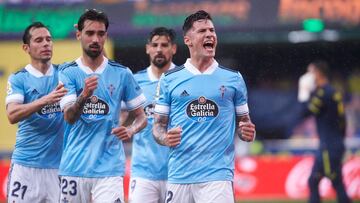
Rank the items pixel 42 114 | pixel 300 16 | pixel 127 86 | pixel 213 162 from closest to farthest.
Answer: pixel 213 162 < pixel 127 86 < pixel 42 114 < pixel 300 16

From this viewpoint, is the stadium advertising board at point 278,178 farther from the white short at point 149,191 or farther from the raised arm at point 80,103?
the raised arm at point 80,103

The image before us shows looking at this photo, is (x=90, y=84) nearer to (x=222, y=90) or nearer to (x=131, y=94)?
(x=131, y=94)

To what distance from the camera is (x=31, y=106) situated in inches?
364

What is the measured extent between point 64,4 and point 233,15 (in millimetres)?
3509

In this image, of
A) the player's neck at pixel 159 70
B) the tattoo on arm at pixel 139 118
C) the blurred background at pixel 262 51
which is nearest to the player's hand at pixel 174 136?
the tattoo on arm at pixel 139 118

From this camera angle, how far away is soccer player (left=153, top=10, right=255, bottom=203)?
8.41 meters

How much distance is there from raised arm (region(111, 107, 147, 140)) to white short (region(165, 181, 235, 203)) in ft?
2.07

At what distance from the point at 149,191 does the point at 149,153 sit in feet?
1.40

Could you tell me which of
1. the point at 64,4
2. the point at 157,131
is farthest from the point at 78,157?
the point at 64,4

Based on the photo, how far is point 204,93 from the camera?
8516mm

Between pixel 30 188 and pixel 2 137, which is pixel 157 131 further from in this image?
pixel 2 137

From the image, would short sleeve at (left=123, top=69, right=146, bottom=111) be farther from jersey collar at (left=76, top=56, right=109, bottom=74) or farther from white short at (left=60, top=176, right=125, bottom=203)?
white short at (left=60, top=176, right=125, bottom=203)

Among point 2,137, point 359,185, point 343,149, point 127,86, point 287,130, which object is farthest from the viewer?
point 287,130

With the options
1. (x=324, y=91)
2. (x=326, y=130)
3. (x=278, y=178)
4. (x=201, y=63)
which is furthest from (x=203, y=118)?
(x=278, y=178)
